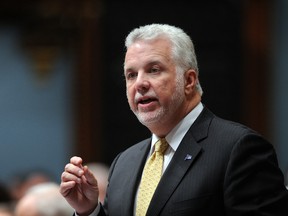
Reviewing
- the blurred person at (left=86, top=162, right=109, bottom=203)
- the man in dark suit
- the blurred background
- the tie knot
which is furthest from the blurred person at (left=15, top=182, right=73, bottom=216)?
the blurred background

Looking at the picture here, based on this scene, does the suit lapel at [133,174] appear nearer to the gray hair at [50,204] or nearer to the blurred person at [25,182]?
the gray hair at [50,204]

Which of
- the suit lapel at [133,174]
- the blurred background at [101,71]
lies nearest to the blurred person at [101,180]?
the suit lapel at [133,174]

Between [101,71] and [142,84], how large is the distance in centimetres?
552

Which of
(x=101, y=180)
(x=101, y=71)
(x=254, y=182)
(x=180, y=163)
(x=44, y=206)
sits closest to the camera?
(x=254, y=182)

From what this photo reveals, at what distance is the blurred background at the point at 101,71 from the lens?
7.98 metres

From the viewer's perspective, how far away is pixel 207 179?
102 inches

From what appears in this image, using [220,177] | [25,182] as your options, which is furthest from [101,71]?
[220,177]

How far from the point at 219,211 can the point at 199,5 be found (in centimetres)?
581

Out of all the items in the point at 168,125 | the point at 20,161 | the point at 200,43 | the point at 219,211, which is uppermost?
the point at 168,125

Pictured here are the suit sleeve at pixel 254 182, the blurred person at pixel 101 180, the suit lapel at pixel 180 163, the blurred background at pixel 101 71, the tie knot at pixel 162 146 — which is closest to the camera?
the suit sleeve at pixel 254 182

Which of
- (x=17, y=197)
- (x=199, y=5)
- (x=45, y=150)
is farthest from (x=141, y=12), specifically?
(x=17, y=197)

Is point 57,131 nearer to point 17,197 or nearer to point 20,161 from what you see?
point 20,161

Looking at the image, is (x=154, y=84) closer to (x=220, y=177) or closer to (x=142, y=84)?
(x=142, y=84)

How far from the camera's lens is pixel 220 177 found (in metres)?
2.58
